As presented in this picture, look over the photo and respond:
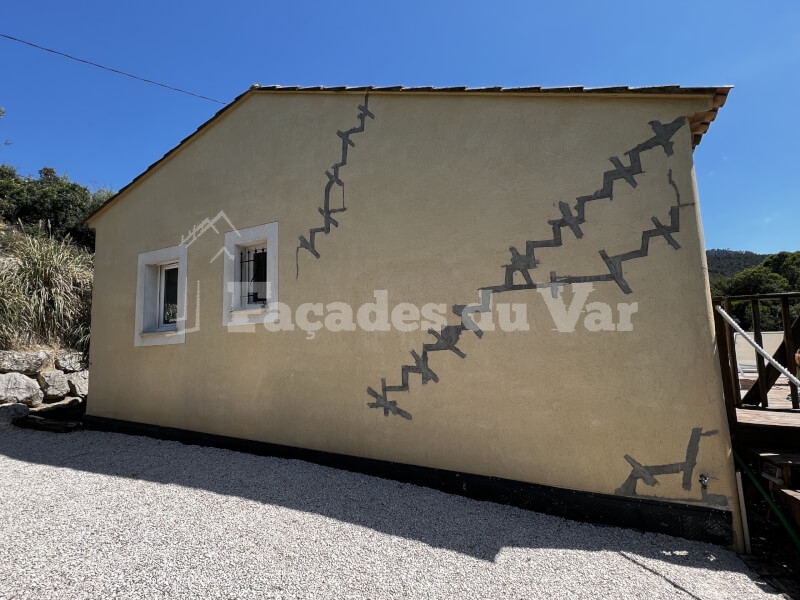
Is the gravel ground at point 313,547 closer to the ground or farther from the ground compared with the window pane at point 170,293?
closer to the ground

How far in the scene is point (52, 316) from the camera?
8.52 meters

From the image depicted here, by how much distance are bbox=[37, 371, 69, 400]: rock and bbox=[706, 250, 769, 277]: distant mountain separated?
124ft

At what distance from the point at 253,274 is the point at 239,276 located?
0.19 meters

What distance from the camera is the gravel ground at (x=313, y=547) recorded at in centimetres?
247

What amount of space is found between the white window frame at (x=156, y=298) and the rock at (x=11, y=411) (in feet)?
9.34

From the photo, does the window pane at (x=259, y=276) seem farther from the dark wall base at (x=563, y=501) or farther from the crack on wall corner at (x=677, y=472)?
the crack on wall corner at (x=677, y=472)

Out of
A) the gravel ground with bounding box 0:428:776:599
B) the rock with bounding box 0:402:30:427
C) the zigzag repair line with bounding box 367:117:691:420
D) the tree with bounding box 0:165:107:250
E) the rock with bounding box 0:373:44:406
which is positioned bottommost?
the gravel ground with bounding box 0:428:776:599

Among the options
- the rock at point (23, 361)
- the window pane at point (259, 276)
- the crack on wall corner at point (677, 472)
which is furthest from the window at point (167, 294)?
the crack on wall corner at point (677, 472)

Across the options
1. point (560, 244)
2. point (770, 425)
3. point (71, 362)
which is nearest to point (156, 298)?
point (71, 362)

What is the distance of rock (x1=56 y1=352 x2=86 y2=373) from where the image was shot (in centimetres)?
822

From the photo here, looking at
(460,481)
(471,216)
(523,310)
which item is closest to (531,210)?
(471,216)

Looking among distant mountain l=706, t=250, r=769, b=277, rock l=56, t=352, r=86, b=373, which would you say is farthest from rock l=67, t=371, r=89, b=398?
distant mountain l=706, t=250, r=769, b=277

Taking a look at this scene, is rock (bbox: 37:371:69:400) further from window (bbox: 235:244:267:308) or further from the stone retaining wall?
window (bbox: 235:244:267:308)

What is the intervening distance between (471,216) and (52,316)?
29.4ft
